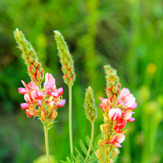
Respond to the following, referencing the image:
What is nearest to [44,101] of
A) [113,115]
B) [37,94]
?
[37,94]

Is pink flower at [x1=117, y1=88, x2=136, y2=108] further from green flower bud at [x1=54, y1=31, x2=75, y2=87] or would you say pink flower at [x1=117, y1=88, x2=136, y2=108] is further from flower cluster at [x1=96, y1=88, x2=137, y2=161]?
green flower bud at [x1=54, y1=31, x2=75, y2=87]

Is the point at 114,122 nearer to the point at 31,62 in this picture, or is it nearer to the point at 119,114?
the point at 119,114

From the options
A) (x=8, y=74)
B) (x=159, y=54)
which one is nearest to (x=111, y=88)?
(x=8, y=74)

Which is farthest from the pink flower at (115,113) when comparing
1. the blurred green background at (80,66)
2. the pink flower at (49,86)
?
the blurred green background at (80,66)

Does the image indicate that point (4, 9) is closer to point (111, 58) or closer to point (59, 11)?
point (59, 11)

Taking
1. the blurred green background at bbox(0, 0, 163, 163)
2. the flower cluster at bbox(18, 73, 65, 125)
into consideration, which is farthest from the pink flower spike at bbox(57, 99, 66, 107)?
the blurred green background at bbox(0, 0, 163, 163)

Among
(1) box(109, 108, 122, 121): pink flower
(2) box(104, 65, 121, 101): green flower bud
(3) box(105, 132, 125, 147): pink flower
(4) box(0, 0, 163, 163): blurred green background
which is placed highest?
(4) box(0, 0, 163, 163): blurred green background
